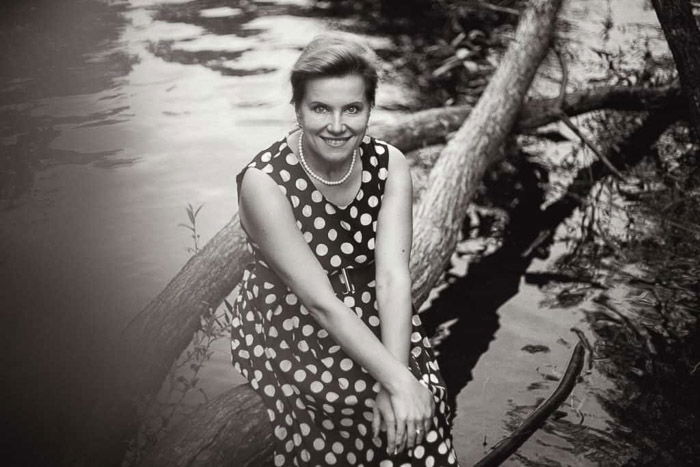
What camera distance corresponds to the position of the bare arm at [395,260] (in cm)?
247

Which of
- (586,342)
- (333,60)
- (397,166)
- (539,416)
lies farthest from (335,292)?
(586,342)

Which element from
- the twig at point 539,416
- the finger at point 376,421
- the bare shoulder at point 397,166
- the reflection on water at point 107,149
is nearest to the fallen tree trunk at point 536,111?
the reflection on water at point 107,149

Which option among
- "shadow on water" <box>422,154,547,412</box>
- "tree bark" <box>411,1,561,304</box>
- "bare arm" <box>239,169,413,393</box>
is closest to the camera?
"bare arm" <box>239,169,413,393</box>

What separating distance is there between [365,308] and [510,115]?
3.31 metres

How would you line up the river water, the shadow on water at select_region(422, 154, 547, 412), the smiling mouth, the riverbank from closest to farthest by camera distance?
the smiling mouth
the riverbank
the river water
the shadow on water at select_region(422, 154, 547, 412)

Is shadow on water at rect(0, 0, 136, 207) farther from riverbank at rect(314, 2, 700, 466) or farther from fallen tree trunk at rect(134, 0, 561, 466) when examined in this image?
riverbank at rect(314, 2, 700, 466)

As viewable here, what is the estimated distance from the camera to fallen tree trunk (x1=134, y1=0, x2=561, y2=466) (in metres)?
2.68

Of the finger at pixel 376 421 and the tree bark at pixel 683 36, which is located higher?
the tree bark at pixel 683 36

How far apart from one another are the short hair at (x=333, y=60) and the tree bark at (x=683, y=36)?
254 centimetres

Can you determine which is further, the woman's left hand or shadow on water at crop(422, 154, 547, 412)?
shadow on water at crop(422, 154, 547, 412)

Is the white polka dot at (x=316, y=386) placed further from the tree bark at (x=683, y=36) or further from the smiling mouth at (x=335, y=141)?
the tree bark at (x=683, y=36)

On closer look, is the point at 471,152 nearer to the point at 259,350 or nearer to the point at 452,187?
the point at 452,187

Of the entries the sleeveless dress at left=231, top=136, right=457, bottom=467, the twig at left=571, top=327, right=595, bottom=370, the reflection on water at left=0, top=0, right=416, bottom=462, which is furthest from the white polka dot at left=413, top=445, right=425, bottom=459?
the twig at left=571, top=327, right=595, bottom=370

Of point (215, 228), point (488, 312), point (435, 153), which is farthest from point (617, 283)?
point (215, 228)
